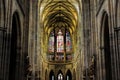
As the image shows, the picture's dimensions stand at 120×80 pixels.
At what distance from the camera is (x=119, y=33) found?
18.4m

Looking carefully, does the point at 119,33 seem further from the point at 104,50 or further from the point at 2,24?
the point at 2,24

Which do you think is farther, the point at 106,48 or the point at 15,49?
the point at 106,48

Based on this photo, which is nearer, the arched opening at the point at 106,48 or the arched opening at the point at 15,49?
the arched opening at the point at 15,49

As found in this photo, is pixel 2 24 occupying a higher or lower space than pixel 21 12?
lower

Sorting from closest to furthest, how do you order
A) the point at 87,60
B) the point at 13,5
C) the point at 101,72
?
the point at 13,5
the point at 101,72
the point at 87,60

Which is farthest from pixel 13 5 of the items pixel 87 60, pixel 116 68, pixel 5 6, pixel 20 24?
pixel 87 60

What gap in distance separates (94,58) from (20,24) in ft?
26.0

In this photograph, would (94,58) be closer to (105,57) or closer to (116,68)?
(105,57)

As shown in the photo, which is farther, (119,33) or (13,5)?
(13,5)

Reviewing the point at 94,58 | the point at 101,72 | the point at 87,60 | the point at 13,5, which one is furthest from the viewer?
the point at 87,60

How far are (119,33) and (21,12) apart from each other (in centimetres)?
1035

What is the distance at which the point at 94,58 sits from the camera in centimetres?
2553

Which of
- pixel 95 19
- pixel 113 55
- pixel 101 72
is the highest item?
pixel 95 19

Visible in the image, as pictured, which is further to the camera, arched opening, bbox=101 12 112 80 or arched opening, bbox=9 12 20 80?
arched opening, bbox=101 12 112 80
